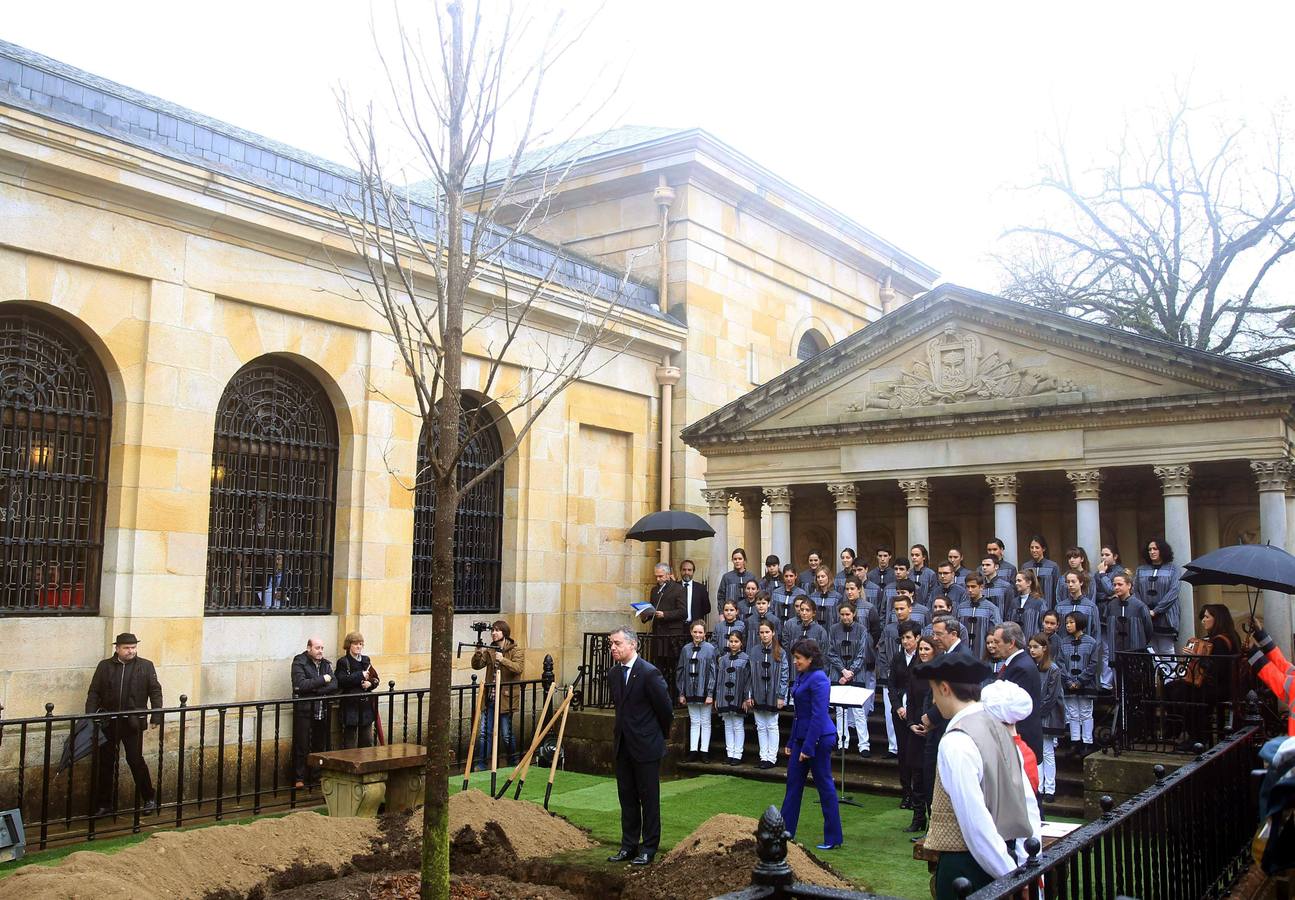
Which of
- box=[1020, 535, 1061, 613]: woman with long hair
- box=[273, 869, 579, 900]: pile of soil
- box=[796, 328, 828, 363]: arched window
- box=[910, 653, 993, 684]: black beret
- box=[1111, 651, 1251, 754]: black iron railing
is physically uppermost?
box=[796, 328, 828, 363]: arched window

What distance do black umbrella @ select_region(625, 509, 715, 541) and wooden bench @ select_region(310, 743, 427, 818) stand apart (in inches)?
291

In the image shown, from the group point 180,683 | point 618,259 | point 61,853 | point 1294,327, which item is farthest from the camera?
point 1294,327

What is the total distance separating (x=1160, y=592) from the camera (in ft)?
45.5

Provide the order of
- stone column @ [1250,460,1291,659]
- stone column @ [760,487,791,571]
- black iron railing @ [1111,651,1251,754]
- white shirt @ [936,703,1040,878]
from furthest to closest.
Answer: stone column @ [760,487,791,571] < stone column @ [1250,460,1291,659] < black iron railing @ [1111,651,1251,754] < white shirt @ [936,703,1040,878]

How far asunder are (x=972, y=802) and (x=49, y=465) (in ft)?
35.6

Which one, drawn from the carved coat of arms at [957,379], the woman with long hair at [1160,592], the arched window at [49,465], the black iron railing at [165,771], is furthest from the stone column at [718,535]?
the arched window at [49,465]

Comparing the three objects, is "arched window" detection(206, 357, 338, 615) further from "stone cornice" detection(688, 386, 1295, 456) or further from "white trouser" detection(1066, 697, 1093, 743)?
"white trouser" detection(1066, 697, 1093, 743)

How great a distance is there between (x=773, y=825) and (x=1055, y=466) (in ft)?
42.4

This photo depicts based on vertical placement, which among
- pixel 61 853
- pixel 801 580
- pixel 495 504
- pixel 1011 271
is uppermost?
pixel 1011 271

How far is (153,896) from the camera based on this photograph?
7.24 meters

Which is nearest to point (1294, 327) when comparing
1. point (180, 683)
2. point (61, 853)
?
point (180, 683)

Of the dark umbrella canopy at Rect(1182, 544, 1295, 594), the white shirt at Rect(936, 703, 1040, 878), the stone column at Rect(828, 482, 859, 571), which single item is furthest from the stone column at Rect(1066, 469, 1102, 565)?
the white shirt at Rect(936, 703, 1040, 878)

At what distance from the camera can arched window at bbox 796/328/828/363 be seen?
25.1 m

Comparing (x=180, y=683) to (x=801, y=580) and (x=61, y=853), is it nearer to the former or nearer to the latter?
(x=61, y=853)
